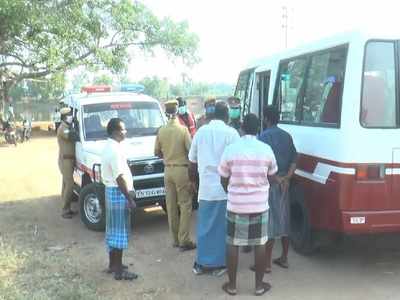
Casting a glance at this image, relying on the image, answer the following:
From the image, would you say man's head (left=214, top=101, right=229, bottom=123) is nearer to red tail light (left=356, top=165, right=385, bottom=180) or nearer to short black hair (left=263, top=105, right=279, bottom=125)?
short black hair (left=263, top=105, right=279, bottom=125)

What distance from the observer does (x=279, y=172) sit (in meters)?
5.64

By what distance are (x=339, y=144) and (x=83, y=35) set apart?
64.6 ft

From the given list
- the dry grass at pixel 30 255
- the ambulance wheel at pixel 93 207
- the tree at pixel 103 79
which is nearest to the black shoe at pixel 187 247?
the dry grass at pixel 30 255

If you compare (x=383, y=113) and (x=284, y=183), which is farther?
(x=284, y=183)

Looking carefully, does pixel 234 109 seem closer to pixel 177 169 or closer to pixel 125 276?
pixel 177 169

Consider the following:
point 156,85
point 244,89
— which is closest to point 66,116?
point 244,89

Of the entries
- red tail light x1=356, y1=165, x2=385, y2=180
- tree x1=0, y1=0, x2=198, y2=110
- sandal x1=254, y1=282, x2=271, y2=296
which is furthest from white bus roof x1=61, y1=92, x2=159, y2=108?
tree x1=0, y1=0, x2=198, y2=110

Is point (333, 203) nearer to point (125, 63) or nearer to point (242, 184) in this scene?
point (242, 184)

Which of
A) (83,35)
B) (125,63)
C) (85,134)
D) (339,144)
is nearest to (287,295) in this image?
(339,144)

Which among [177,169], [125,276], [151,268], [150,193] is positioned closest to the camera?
[125,276]

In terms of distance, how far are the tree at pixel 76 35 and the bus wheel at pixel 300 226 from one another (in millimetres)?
17015

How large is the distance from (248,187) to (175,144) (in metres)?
1.86

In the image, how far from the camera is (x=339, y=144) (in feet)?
16.9

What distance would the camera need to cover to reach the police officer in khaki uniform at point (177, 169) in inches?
259
